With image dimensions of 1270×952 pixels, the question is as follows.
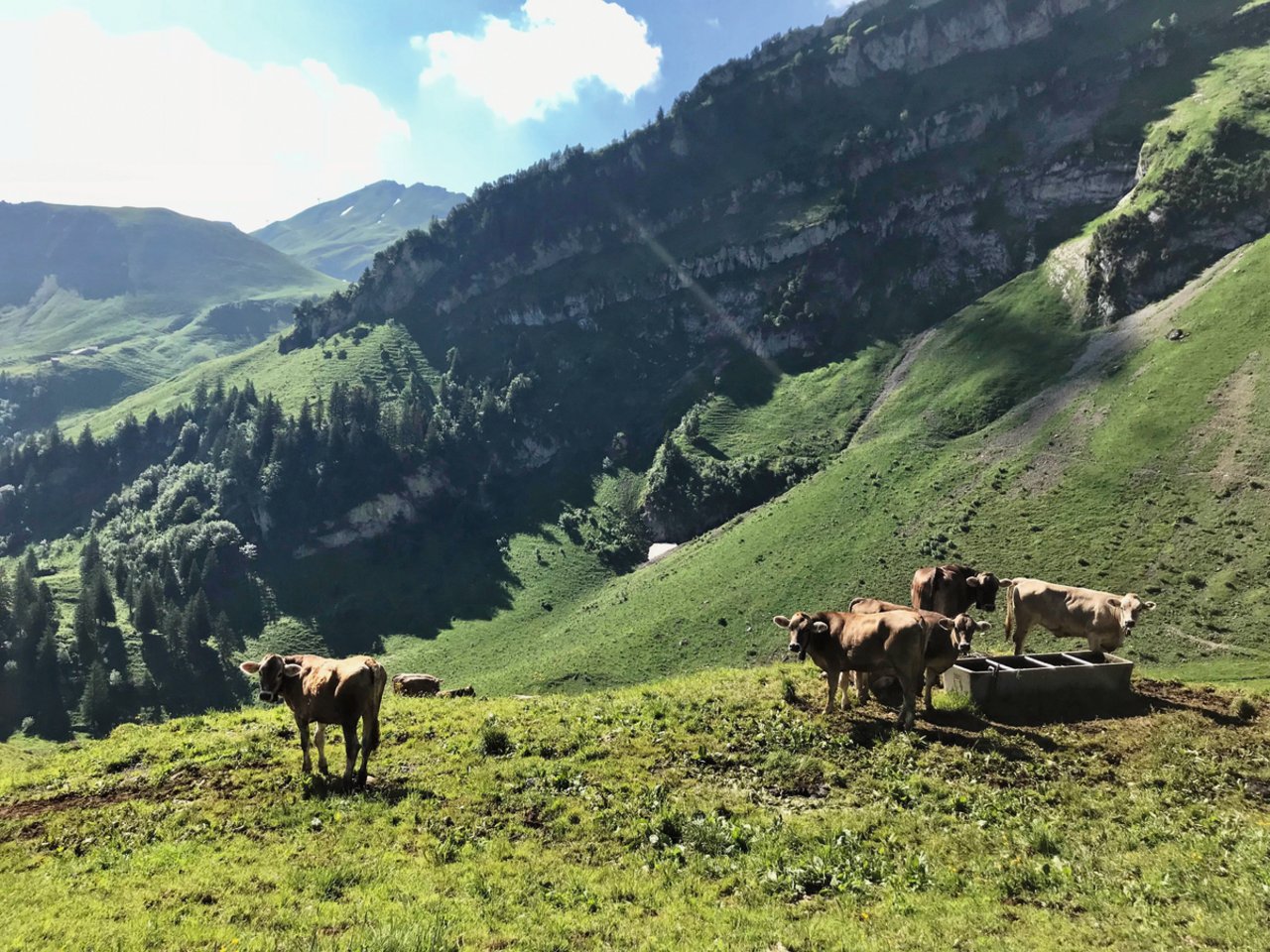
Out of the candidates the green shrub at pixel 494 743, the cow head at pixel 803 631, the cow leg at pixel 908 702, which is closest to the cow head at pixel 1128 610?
the cow leg at pixel 908 702

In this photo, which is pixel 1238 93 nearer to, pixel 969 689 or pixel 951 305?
pixel 951 305

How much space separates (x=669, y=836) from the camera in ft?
46.9

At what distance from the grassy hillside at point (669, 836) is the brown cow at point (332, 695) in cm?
109

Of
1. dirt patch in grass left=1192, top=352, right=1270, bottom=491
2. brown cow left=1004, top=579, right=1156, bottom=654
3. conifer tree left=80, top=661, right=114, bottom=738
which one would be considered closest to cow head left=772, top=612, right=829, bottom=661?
brown cow left=1004, top=579, right=1156, bottom=654

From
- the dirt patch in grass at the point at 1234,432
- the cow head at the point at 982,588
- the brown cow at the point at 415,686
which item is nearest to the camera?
the cow head at the point at 982,588

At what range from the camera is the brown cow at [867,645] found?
19.5 m

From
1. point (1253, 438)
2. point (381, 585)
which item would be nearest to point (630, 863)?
point (1253, 438)

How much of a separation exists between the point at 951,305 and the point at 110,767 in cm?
20593

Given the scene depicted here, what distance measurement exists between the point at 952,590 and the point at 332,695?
25.1m

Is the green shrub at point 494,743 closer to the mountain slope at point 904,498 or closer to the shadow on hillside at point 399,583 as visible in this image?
the mountain slope at point 904,498

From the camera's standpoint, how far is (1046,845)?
12844mm

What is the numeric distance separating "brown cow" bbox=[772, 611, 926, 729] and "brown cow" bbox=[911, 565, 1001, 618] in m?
9.27

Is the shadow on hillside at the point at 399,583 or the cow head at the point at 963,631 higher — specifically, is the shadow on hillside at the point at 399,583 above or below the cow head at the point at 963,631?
below

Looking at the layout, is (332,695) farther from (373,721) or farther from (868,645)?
(868,645)
